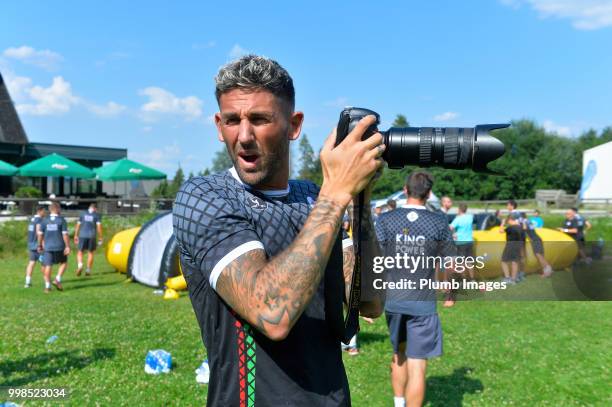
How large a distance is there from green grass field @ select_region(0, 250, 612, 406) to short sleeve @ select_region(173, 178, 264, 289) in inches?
176

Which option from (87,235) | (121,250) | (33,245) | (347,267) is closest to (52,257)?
(33,245)

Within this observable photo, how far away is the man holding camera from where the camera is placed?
143 cm

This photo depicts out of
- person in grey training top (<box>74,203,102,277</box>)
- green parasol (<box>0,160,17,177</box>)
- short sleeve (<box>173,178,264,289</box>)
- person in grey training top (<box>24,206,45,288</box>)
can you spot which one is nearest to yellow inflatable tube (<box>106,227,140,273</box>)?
person in grey training top (<box>74,203,102,277</box>)

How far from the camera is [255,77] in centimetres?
168

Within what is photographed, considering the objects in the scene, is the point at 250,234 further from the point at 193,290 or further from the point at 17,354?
the point at 17,354

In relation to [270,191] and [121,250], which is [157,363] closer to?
[270,191]

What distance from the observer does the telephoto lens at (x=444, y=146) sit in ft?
5.63

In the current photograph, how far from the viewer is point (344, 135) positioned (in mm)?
1608

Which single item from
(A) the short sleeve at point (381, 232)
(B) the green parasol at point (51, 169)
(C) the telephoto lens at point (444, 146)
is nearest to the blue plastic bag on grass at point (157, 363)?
(A) the short sleeve at point (381, 232)

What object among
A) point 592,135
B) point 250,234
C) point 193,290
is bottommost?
point 193,290

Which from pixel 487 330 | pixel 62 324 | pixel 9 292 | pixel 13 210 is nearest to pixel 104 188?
pixel 13 210

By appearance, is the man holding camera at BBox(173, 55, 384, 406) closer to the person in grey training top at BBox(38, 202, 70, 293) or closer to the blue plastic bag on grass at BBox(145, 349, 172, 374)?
the blue plastic bag on grass at BBox(145, 349, 172, 374)

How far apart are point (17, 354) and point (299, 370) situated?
22.7 feet

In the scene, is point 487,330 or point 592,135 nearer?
point 487,330
